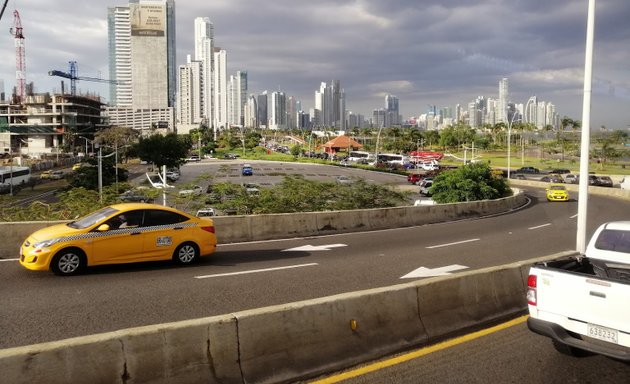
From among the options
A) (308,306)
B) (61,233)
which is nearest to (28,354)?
(308,306)

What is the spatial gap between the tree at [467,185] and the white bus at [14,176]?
53604mm

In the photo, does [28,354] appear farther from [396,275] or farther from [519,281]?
[396,275]

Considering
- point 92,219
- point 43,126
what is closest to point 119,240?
point 92,219

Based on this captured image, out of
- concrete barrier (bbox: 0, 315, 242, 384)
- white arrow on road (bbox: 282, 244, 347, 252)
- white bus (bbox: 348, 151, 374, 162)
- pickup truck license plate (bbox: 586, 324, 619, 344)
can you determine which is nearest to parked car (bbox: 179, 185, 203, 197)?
white arrow on road (bbox: 282, 244, 347, 252)

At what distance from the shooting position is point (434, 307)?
23.0 feet

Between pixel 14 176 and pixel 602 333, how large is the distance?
76251 mm

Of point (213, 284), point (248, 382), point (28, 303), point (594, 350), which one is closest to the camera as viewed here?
point (248, 382)

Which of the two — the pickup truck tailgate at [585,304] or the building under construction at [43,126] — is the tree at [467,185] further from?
the building under construction at [43,126]

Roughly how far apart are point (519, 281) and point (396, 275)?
3430 mm

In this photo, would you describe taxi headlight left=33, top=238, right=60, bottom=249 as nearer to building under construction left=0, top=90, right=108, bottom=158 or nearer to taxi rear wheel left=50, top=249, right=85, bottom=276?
taxi rear wheel left=50, top=249, right=85, bottom=276

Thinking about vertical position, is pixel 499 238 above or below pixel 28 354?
below

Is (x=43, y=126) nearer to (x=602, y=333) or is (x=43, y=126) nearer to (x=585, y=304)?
(x=585, y=304)

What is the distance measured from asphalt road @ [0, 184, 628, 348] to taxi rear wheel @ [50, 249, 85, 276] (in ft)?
0.67

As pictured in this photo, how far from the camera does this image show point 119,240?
10.9 meters
